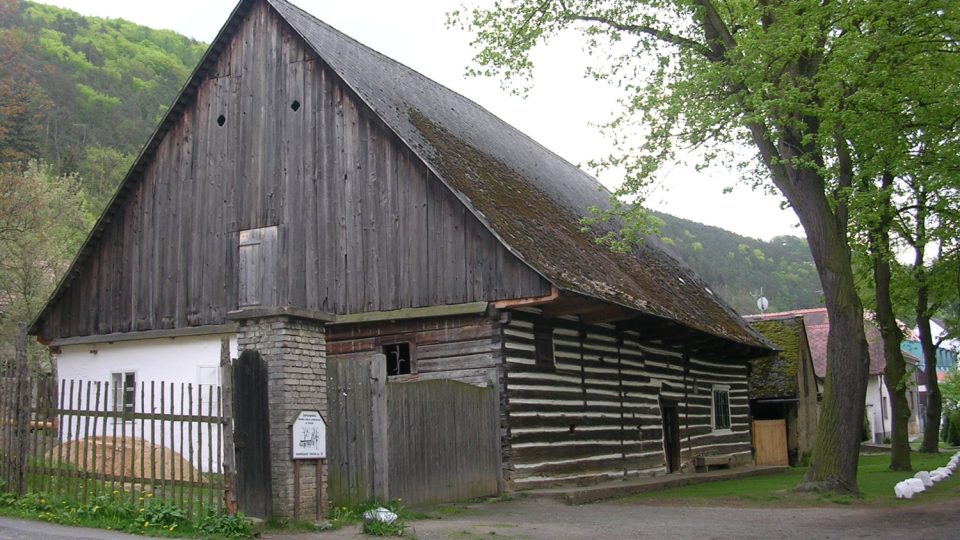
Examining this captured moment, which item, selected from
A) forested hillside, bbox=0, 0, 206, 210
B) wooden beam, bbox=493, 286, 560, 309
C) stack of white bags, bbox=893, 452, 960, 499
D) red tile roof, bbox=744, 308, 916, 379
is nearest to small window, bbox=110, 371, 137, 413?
wooden beam, bbox=493, 286, 560, 309

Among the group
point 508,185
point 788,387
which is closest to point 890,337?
point 788,387

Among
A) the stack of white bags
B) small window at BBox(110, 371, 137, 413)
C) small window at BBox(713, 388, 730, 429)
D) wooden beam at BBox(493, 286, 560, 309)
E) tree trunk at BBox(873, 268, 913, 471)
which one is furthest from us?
small window at BBox(713, 388, 730, 429)

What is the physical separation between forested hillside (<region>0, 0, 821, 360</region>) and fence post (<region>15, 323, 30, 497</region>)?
17.2 m

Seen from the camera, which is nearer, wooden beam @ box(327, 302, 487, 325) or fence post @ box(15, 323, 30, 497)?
fence post @ box(15, 323, 30, 497)

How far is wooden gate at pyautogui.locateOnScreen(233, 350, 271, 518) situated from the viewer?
10.8m

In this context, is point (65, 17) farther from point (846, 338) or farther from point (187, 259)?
point (846, 338)

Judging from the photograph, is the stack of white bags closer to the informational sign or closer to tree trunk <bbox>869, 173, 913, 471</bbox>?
tree trunk <bbox>869, 173, 913, 471</bbox>

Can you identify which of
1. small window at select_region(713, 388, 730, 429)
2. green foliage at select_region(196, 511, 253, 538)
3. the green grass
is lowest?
the green grass

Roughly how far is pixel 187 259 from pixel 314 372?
30.2ft

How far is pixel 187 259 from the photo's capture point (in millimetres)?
19891

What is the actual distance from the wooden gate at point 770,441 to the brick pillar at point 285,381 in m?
22.8

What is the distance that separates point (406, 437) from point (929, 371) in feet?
79.7

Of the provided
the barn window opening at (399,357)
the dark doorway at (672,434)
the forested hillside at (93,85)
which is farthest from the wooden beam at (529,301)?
the forested hillside at (93,85)

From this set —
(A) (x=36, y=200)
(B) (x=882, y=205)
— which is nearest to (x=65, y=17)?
(A) (x=36, y=200)
